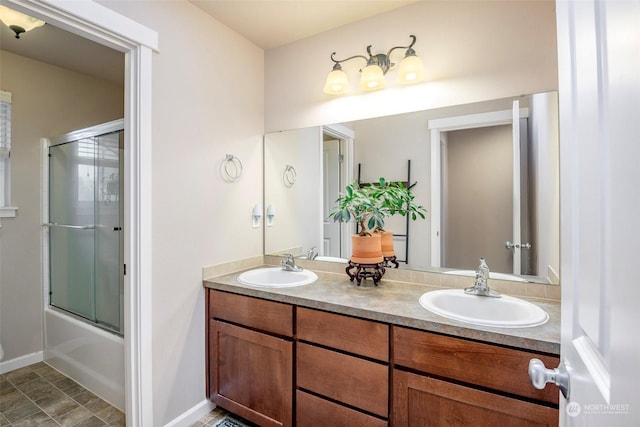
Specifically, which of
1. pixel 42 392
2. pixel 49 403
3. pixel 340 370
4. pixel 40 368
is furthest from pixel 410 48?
pixel 40 368

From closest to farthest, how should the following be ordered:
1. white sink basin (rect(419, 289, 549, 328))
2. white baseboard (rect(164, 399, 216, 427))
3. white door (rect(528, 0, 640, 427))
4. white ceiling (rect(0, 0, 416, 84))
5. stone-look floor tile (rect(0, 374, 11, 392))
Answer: white door (rect(528, 0, 640, 427)), white sink basin (rect(419, 289, 549, 328)), white baseboard (rect(164, 399, 216, 427)), white ceiling (rect(0, 0, 416, 84)), stone-look floor tile (rect(0, 374, 11, 392))

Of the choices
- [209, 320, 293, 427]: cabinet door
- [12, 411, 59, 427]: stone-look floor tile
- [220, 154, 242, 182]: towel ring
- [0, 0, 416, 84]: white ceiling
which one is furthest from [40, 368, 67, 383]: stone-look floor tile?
[0, 0, 416, 84]: white ceiling

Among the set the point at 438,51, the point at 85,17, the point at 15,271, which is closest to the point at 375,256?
the point at 438,51

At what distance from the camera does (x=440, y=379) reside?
46.8 inches

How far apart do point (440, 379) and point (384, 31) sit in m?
1.97

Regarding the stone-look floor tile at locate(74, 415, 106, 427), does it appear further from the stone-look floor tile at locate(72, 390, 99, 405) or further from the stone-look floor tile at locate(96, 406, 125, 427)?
the stone-look floor tile at locate(72, 390, 99, 405)

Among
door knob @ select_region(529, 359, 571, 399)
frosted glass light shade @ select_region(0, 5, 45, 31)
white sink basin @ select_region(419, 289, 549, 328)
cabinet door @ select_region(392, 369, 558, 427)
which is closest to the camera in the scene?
door knob @ select_region(529, 359, 571, 399)

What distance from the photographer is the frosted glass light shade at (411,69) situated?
1766mm

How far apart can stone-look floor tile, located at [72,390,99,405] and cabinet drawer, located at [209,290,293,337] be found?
1.07 metres

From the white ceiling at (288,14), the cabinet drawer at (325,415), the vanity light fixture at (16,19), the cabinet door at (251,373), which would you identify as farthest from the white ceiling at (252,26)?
the cabinet drawer at (325,415)

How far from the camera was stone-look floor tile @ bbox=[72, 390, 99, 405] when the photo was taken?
2.02 m

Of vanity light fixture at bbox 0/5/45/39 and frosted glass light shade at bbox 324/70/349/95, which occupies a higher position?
vanity light fixture at bbox 0/5/45/39

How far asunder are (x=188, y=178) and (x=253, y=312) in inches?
34.8

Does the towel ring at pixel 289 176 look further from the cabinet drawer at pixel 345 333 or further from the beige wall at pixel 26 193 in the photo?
the beige wall at pixel 26 193
